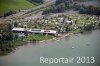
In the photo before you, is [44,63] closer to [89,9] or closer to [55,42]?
[55,42]

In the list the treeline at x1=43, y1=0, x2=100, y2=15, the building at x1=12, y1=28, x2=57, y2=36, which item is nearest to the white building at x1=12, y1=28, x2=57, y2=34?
the building at x1=12, y1=28, x2=57, y2=36

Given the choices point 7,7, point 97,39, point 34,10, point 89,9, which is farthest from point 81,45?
point 7,7

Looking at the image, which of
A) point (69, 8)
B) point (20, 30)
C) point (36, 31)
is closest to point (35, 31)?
point (36, 31)

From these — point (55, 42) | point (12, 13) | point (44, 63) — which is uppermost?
point (12, 13)

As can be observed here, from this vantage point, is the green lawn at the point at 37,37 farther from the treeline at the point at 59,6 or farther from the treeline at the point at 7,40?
the treeline at the point at 59,6

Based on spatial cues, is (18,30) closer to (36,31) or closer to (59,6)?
(36,31)
